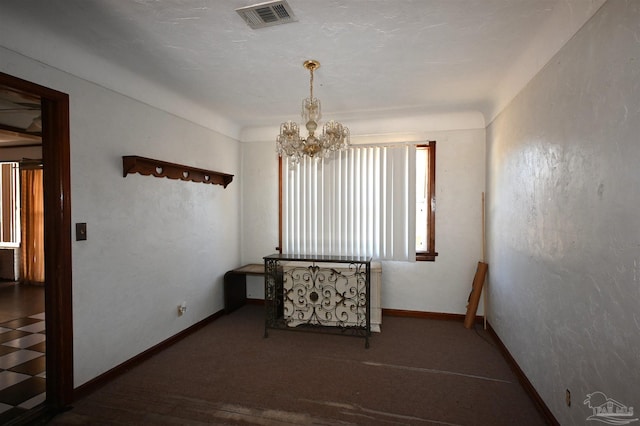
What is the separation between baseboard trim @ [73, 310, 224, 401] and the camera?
2.49 metres

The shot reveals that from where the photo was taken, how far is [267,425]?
7.09 ft

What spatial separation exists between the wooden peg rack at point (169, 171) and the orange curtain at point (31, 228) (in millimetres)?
4102

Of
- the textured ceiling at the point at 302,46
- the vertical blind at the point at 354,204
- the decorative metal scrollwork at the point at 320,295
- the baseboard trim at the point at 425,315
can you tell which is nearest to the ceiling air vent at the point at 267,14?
the textured ceiling at the point at 302,46

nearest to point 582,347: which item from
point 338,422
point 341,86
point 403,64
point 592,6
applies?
point 338,422

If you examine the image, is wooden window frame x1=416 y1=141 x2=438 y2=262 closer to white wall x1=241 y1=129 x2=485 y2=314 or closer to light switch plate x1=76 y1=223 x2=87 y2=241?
white wall x1=241 y1=129 x2=485 y2=314

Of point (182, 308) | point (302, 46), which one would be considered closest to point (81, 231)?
point (182, 308)

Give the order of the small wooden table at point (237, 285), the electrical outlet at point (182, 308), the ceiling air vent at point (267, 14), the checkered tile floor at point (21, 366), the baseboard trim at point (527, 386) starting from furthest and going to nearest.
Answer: the small wooden table at point (237, 285), the electrical outlet at point (182, 308), the checkered tile floor at point (21, 366), the baseboard trim at point (527, 386), the ceiling air vent at point (267, 14)

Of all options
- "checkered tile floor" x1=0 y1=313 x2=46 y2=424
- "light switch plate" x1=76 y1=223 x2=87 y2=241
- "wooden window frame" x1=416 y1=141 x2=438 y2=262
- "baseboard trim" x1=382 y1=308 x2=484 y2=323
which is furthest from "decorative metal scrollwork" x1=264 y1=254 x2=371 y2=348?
"checkered tile floor" x1=0 y1=313 x2=46 y2=424

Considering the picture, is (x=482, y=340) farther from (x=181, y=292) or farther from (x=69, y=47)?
(x=69, y=47)

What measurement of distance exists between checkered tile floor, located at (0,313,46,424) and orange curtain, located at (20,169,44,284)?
2255mm

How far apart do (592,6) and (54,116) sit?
11.0 ft

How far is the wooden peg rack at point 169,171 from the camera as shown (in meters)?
2.83


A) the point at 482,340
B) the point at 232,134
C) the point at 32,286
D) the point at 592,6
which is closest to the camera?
the point at 592,6

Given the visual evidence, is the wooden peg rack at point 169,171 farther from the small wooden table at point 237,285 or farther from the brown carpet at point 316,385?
the brown carpet at point 316,385
